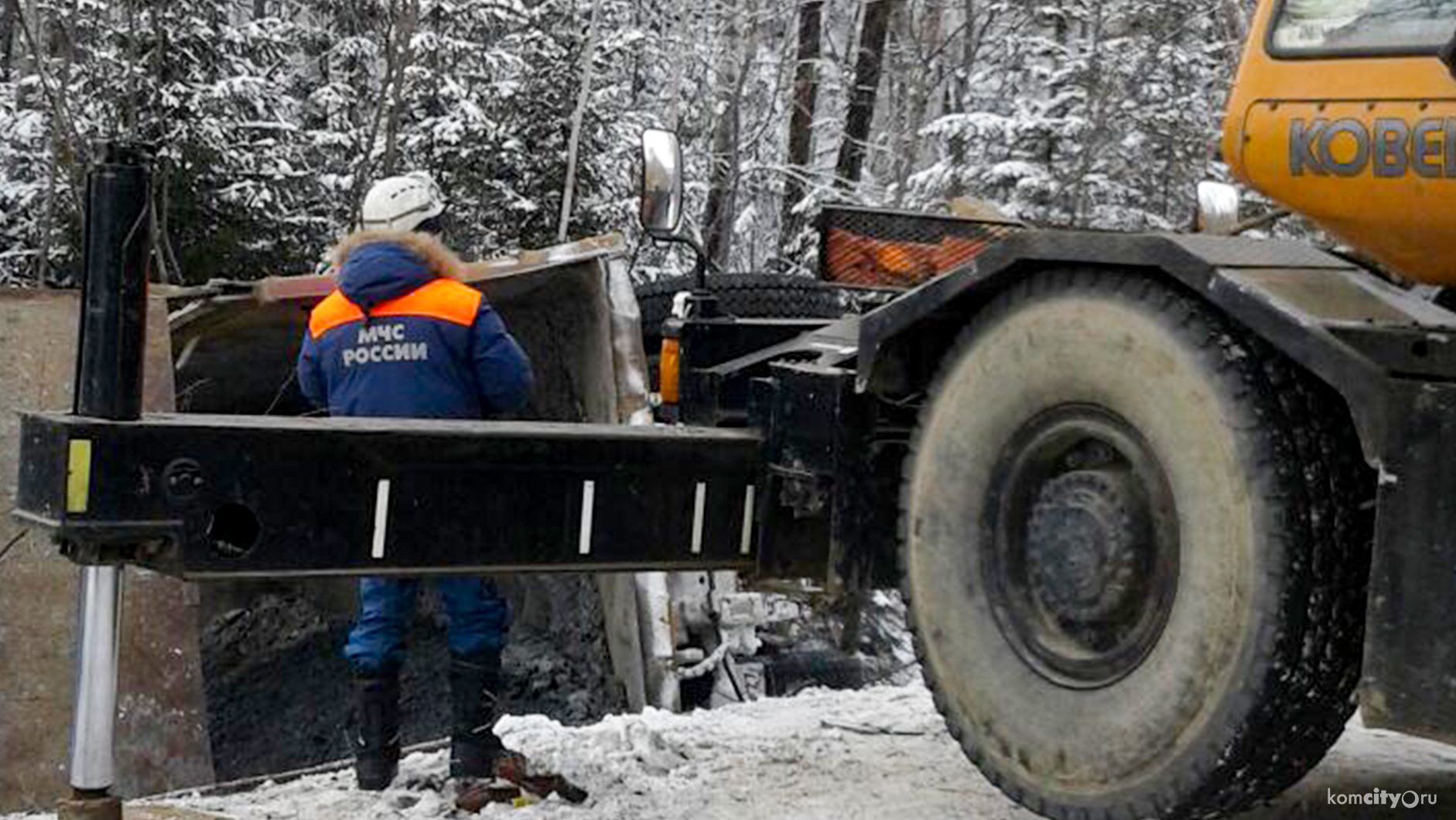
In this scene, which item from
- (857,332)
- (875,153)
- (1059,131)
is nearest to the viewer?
(857,332)

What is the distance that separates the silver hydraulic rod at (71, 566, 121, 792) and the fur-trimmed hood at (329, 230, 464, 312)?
1919mm

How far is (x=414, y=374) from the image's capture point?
5660mm

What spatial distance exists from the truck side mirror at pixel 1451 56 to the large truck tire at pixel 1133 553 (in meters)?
0.61

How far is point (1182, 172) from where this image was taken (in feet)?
49.1

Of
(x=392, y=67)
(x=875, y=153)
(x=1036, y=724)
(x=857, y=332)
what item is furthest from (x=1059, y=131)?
(x=1036, y=724)

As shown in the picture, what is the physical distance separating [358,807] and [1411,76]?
3357mm

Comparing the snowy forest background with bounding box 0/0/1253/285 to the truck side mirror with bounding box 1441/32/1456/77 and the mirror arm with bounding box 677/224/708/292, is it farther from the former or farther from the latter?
the truck side mirror with bounding box 1441/32/1456/77

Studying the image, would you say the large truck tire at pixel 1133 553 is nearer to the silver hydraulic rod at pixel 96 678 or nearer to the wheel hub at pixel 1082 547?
the wheel hub at pixel 1082 547

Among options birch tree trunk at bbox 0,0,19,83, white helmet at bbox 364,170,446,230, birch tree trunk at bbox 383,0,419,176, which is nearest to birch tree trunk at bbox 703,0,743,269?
birch tree trunk at bbox 383,0,419,176

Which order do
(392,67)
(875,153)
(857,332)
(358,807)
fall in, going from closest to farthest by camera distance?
(857,332), (358,807), (392,67), (875,153)

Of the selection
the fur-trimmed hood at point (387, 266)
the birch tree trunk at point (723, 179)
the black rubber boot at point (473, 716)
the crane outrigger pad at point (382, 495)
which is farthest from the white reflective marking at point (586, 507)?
the birch tree trunk at point (723, 179)

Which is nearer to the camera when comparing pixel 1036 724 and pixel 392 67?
pixel 1036 724

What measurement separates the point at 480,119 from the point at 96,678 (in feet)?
42.9

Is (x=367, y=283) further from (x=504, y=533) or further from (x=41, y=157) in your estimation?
(x=41, y=157)
